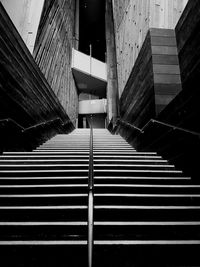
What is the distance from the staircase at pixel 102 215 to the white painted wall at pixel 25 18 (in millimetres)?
3191

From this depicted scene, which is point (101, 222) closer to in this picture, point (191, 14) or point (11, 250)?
point (11, 250)

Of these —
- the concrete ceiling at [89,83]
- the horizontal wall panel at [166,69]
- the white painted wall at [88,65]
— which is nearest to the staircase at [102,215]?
the horizontal wall panel at [166,69]

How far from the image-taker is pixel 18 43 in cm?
400

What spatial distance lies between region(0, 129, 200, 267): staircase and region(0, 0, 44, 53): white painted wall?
319cm

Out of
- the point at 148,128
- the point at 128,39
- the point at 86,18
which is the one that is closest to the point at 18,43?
the point at 148,128

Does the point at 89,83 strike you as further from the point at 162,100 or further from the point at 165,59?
the point at 162,100

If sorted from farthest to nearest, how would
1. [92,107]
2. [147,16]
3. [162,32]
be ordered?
[92,107]
[147,16]
[162,32]

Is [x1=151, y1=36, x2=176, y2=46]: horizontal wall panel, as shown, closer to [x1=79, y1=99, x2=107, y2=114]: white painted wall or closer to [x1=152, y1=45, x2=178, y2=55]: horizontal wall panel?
[x1=152, y1=45, x2=178, y2=55]: horizontal wall panel

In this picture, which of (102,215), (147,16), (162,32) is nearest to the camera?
→ (102,215)

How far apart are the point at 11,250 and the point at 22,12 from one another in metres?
5.25

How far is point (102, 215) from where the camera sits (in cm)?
219

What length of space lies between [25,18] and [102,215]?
4.97m

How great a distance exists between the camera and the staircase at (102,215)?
177cm

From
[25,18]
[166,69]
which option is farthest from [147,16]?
[25,18]
